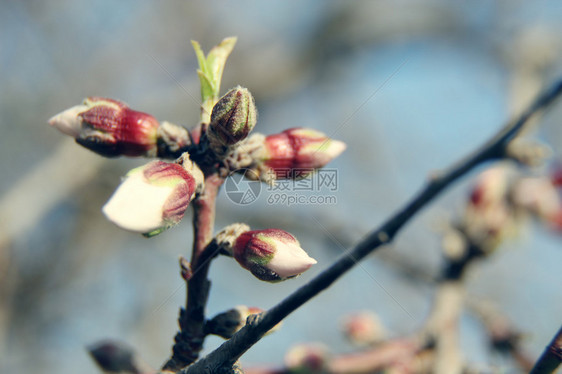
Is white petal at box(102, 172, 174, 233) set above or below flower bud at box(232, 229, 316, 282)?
above

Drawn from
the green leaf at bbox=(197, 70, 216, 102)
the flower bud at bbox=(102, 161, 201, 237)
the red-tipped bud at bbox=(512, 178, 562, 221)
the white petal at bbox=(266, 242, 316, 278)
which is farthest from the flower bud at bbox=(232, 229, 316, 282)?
the red-tipped bud at bbox=(512, 178, 562, 221)

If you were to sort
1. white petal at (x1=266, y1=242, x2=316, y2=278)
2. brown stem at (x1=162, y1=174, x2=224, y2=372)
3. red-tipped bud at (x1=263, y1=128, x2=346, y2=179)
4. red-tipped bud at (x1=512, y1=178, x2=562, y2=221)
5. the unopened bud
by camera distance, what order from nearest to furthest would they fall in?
white petal at (x1=266, y1=242, x2=316, y2=278) → brown stem at (x1=162, y1=174, x2=224, y2=372) → red-tipped bud at (x1=263, y1=128, x2=346, y2=179) → the unopened bud → red-tipped bud at (x1=512, y1=178, x2=562, y2=221)

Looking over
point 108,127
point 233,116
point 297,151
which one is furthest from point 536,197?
point 108,127

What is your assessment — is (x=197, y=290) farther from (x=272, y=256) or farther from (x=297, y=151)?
(x=297, y=151)

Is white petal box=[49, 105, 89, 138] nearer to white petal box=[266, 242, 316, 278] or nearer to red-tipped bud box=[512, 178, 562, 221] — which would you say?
white petal box=[266, 242, 316, 278]

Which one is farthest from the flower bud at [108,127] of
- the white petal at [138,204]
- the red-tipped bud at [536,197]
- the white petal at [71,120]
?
the red-tipped bud at [536,197]
